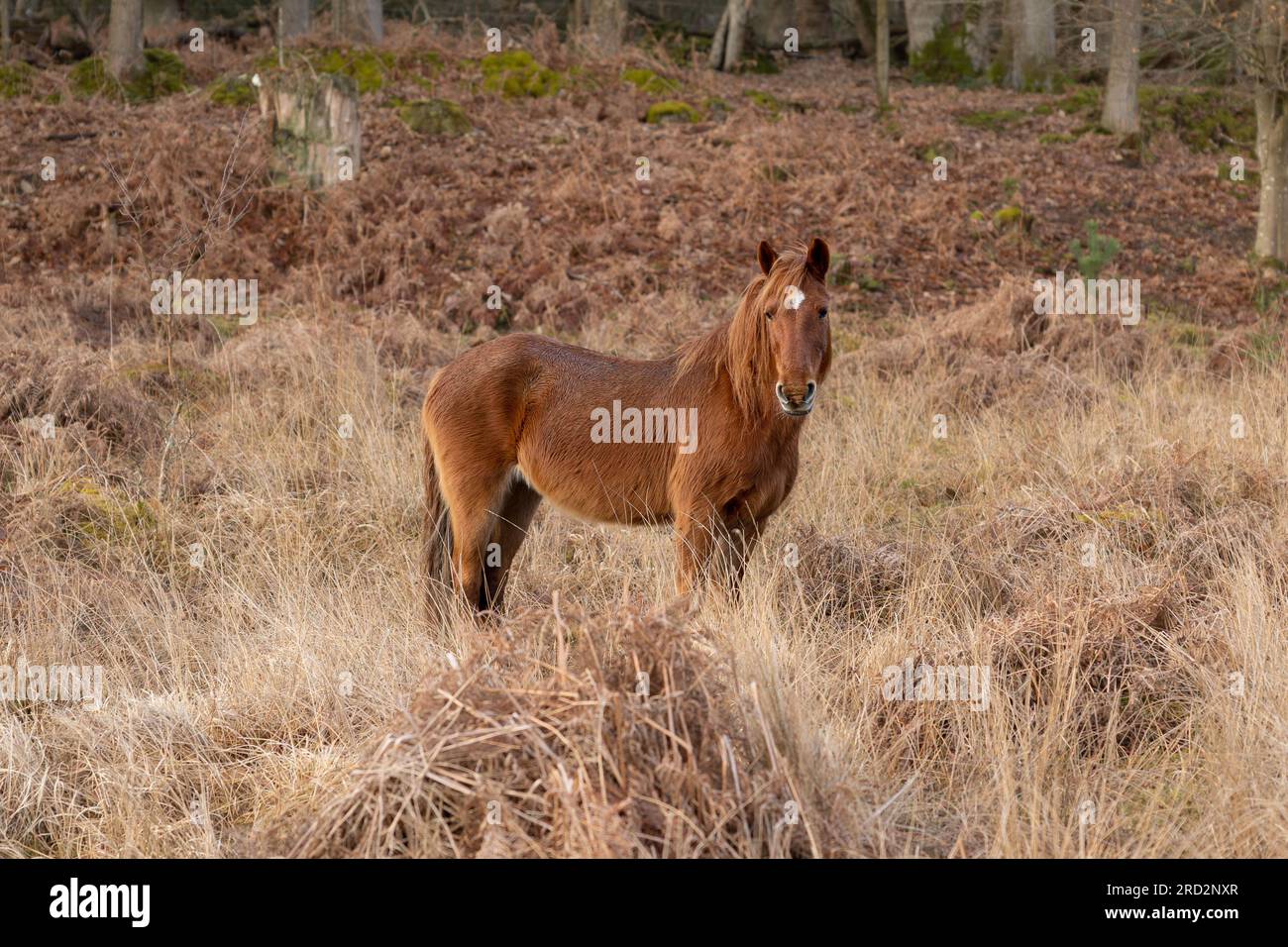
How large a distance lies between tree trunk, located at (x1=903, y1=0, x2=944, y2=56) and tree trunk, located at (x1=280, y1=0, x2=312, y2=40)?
11137 mm

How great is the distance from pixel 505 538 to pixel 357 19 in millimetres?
16788

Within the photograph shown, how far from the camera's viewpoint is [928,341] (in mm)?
10391

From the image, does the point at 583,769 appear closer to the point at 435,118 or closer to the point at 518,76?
the point at 435,118

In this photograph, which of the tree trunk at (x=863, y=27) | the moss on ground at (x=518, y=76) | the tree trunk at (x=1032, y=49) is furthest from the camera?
the tree trunk at (x=863, y=27)

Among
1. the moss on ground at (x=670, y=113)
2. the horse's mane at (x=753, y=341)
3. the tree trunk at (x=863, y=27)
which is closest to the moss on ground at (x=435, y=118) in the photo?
the moss on ground at (x=670, y=113)

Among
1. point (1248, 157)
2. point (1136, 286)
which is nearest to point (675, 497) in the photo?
point (1136, 286)

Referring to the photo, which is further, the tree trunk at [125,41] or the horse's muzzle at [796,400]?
the tree trunk at [125,41]

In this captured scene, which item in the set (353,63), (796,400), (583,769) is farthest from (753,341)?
(353,63)

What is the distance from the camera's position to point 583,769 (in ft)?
10.9

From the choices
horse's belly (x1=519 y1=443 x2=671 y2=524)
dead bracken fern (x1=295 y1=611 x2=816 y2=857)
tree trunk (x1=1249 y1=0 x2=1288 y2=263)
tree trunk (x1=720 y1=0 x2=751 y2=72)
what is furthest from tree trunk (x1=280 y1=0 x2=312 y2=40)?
dead bracken fern (x1=295 y1=611 x2=816 y2=857)

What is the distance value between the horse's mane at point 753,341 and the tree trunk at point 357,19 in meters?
16.4

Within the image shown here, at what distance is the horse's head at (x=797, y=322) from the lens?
4.98m

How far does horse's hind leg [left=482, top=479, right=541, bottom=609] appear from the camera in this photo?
6039mm

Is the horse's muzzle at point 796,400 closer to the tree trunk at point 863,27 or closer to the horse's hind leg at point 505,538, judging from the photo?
the horse's hind leg at point 505,538
